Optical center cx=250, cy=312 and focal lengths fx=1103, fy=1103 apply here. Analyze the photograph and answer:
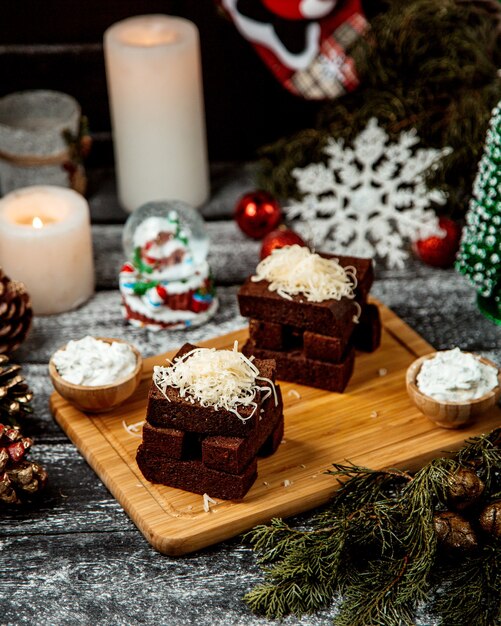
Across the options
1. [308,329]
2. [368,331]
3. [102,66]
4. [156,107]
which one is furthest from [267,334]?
[102,66]

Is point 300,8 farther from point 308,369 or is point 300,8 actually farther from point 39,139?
point 308,369

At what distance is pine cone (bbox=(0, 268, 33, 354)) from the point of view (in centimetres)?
194

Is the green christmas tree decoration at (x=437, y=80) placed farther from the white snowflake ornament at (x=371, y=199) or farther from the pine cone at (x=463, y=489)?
the pine cone at (x=463, y=489)

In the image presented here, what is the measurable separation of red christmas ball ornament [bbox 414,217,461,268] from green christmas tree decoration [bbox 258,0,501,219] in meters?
0.08

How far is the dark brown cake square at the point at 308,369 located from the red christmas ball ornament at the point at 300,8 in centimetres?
75

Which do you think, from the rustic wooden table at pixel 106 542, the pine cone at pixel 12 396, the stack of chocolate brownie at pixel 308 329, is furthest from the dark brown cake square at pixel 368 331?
the pine cone at pixel 12 396

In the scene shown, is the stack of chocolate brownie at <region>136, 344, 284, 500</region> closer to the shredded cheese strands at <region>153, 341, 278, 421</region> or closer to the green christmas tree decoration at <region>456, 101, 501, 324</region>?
the shredded cheese strands at <region>153, 341, 278, 421</region>

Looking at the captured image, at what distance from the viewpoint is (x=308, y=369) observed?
1876 millimetres

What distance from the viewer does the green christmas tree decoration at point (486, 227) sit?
1894mm

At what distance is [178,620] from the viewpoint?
148 centimetres

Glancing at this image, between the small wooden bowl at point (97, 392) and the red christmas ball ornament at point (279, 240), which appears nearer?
the small wooden bowl at point (97, 392)

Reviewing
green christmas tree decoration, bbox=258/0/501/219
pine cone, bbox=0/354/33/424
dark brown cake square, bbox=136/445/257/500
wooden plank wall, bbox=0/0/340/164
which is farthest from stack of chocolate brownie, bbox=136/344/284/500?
wooden plank wall, bbox=0/0/340/164

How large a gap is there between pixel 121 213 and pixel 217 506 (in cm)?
102

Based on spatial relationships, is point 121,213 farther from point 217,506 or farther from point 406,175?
point 217,506
